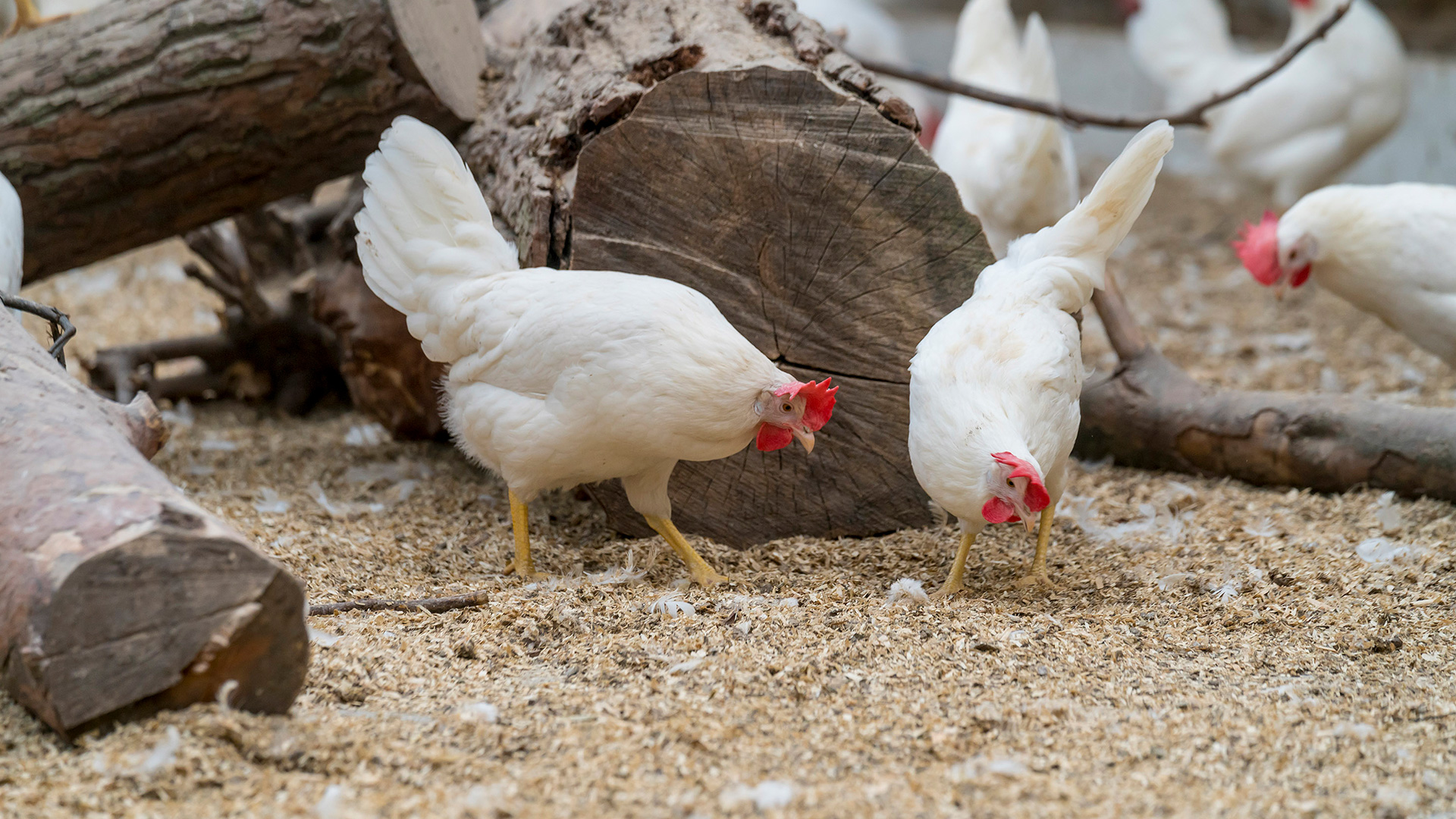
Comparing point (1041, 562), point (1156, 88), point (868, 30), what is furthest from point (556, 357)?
point (1156, 88)

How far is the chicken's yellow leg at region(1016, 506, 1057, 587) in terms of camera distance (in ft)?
8.66

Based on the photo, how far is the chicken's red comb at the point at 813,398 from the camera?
232 centimetres

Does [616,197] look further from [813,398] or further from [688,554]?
[688,554]

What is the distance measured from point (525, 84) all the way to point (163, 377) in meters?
2.22

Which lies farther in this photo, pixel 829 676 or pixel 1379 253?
pixel 1379 253

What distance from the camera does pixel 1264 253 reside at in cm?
398

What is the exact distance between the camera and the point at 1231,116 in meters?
6.28

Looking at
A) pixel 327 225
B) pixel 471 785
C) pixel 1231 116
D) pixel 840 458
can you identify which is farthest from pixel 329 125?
pixel 1231 116

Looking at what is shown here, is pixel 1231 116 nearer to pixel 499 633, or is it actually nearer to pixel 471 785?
pixel 499 633

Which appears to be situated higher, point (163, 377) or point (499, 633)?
point (499, 633)

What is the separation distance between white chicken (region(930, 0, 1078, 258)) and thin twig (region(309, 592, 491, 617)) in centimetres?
275

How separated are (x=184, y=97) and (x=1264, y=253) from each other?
371cm

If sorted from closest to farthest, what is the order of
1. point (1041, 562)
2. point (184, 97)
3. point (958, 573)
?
point (958, 573), point (1041, 562), point (184, 97)

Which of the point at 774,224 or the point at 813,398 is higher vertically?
the point at 774,224
